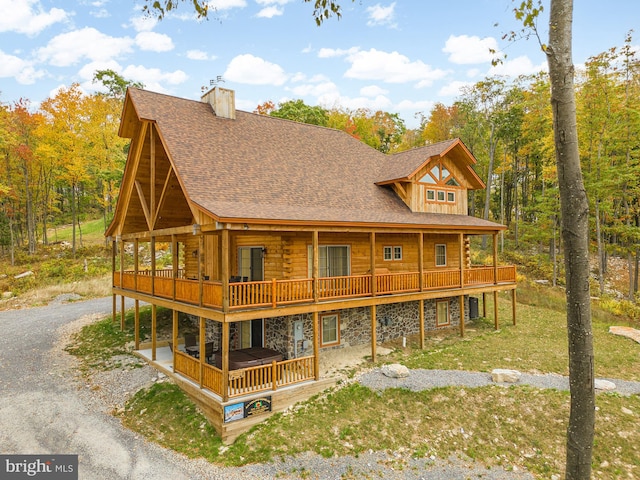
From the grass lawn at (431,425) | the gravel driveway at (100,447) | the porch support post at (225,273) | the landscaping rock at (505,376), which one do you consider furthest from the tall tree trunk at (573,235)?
the porch support post at (225,273)

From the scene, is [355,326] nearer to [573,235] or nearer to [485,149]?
[573,235]


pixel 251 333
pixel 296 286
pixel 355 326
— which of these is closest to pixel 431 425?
pixel 296 286

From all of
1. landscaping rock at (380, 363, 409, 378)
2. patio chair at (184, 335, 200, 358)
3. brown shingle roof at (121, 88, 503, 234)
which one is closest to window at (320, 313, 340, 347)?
landscaping rock at (380, 363, 409, 378)

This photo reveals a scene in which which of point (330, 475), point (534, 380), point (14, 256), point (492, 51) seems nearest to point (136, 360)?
point (330, 475)

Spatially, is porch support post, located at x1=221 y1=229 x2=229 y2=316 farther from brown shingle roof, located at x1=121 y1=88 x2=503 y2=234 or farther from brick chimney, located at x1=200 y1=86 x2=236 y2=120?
brick chimney, located at x1=200 y1=86 x2=236 y2=120

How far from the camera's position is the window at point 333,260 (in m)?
15.7

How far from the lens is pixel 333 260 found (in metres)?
16.0

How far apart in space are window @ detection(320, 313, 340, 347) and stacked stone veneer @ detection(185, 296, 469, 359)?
0.19 m

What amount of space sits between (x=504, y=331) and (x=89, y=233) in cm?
4520

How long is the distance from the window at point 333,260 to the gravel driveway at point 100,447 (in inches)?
290

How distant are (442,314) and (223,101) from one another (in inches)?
596

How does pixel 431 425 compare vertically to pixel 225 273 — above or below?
below

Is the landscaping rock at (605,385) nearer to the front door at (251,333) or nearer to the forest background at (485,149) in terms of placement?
the front door at (251,333)

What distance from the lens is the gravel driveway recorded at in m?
9.29
